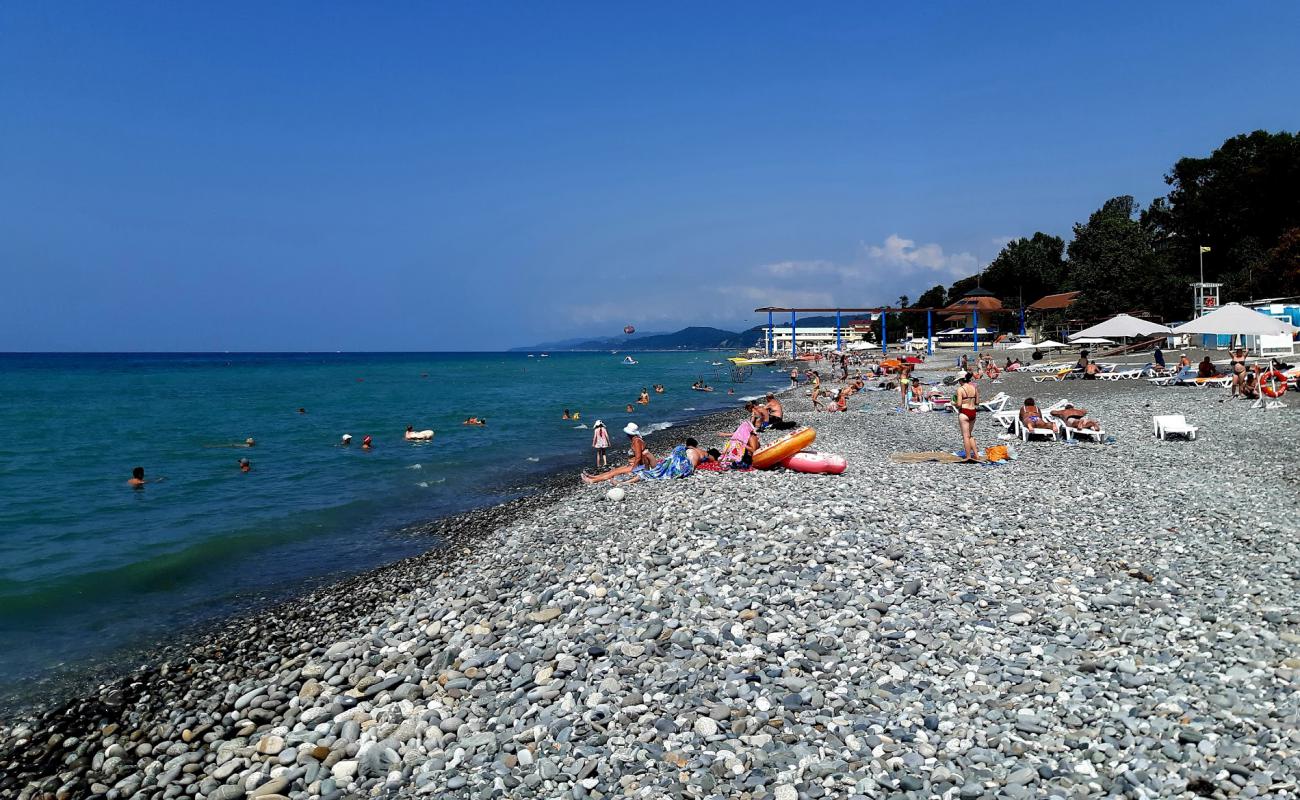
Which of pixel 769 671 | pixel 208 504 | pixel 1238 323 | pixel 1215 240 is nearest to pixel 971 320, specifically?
pixel 1215 240

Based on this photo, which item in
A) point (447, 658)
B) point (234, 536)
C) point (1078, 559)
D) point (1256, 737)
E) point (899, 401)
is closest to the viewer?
point (1256, 737)

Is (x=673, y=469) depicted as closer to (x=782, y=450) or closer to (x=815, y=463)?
(x=782, y=450)

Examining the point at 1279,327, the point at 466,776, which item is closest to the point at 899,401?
the point at 1279,327

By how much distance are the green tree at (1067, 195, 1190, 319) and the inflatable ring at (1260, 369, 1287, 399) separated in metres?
41.1

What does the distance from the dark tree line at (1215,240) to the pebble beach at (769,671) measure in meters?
51.0

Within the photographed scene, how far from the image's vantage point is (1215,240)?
2685 inches

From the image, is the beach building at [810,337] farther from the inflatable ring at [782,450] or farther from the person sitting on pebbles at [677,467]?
the inflatable ring at [782,450]

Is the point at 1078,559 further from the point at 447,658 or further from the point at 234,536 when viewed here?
the point at 234,536

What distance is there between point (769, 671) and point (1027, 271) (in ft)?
375

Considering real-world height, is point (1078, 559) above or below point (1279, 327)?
below

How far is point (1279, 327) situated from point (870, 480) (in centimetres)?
2331

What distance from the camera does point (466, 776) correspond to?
5246mm

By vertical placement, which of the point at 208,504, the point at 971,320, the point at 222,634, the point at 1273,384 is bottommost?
the point at 222,634

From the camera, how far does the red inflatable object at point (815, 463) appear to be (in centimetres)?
1398
